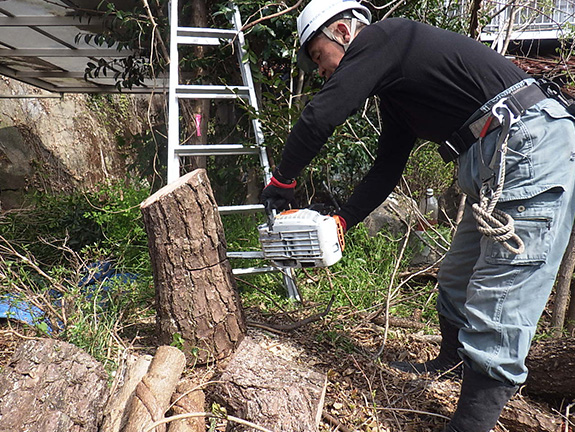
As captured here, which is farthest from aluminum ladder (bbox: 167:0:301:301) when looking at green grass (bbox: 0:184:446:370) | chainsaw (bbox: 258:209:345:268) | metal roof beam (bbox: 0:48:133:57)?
metal roof beam (bbox: 0:48:133:57)

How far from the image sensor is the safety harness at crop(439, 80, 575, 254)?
172 cm

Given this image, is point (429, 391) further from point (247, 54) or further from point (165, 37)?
point (165, 37)

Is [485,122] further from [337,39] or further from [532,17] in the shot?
[532,17]

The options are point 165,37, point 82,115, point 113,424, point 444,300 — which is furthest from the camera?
point 82,115

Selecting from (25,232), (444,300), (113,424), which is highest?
(444,300)

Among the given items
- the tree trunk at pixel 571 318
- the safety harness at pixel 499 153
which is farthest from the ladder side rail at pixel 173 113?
the tree trunk at pixel 571 318

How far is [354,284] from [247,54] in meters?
1.83

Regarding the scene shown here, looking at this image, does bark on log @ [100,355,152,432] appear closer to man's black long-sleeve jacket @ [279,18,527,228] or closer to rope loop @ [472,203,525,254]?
man's black long-sleeve jacket @ [279,18,527,228]

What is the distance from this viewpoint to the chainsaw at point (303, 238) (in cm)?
207

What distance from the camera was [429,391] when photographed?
2.31m

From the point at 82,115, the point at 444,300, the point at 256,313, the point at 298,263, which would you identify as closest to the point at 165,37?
the point at 256,313

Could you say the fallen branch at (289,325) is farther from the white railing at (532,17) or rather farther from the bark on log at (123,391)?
the white railing at (532,17)

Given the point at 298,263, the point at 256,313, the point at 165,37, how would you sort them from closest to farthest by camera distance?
the point at 298,263 < the point at 256,313 < the point at 165,37

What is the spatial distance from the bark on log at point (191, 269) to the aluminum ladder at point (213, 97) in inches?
20.6
